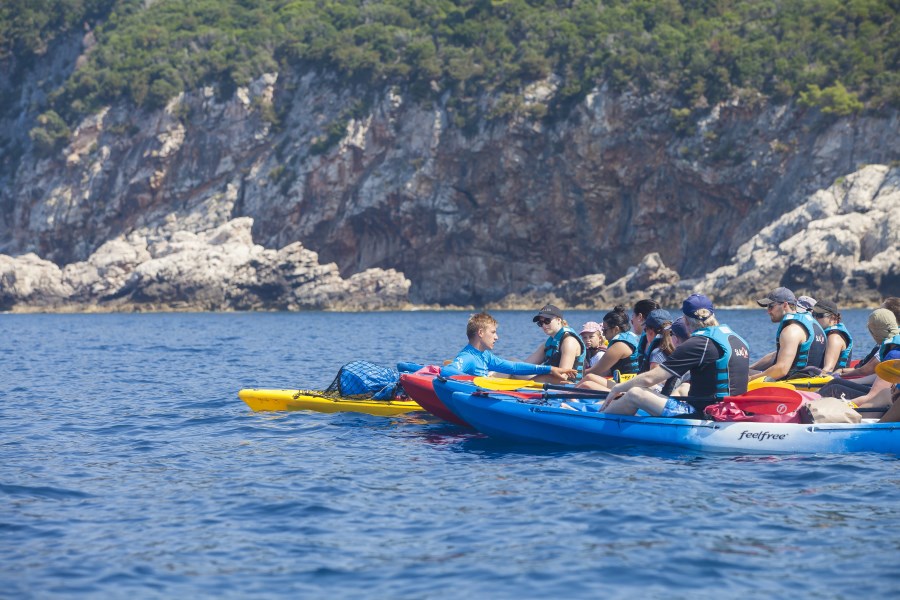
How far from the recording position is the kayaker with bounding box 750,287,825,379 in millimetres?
14000

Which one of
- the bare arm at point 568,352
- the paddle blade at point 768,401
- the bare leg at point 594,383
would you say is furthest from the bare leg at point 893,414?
the bare arm at point 568,352

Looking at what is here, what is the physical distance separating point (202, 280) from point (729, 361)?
64.7m

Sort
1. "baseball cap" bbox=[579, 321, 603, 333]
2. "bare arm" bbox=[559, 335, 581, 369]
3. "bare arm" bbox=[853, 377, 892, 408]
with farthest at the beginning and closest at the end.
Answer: "baseball cap" bbox=[579, 321, 603, 333] → "bare arm" bbox=[559, 335, 581, 369] → "bare arm" bbox=[853, 377, 892, 408]

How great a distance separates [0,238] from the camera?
86.2m

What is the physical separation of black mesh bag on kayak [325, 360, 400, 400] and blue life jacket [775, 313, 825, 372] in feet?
18.3

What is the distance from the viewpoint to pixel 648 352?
1378cm

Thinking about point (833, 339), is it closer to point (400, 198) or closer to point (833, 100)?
point (833, 100)

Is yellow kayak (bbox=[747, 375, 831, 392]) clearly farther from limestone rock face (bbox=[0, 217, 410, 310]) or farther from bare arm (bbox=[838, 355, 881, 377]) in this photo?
limestone rock face (bbox=[0, 217, 410, 310])

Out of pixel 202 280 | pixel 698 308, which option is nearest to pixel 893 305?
pixel 698 308

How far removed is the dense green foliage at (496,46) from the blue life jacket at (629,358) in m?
54.7

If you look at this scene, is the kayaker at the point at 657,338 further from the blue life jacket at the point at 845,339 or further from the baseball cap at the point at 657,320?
the blue life jacket at the point at 845,339

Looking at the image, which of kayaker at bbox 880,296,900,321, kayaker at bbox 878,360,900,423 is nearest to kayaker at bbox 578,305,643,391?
kayaker at bbox 880,296,900,321

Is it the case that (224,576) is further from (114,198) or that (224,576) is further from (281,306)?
(114,198)

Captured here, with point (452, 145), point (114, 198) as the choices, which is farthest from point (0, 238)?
point (452, 145)
